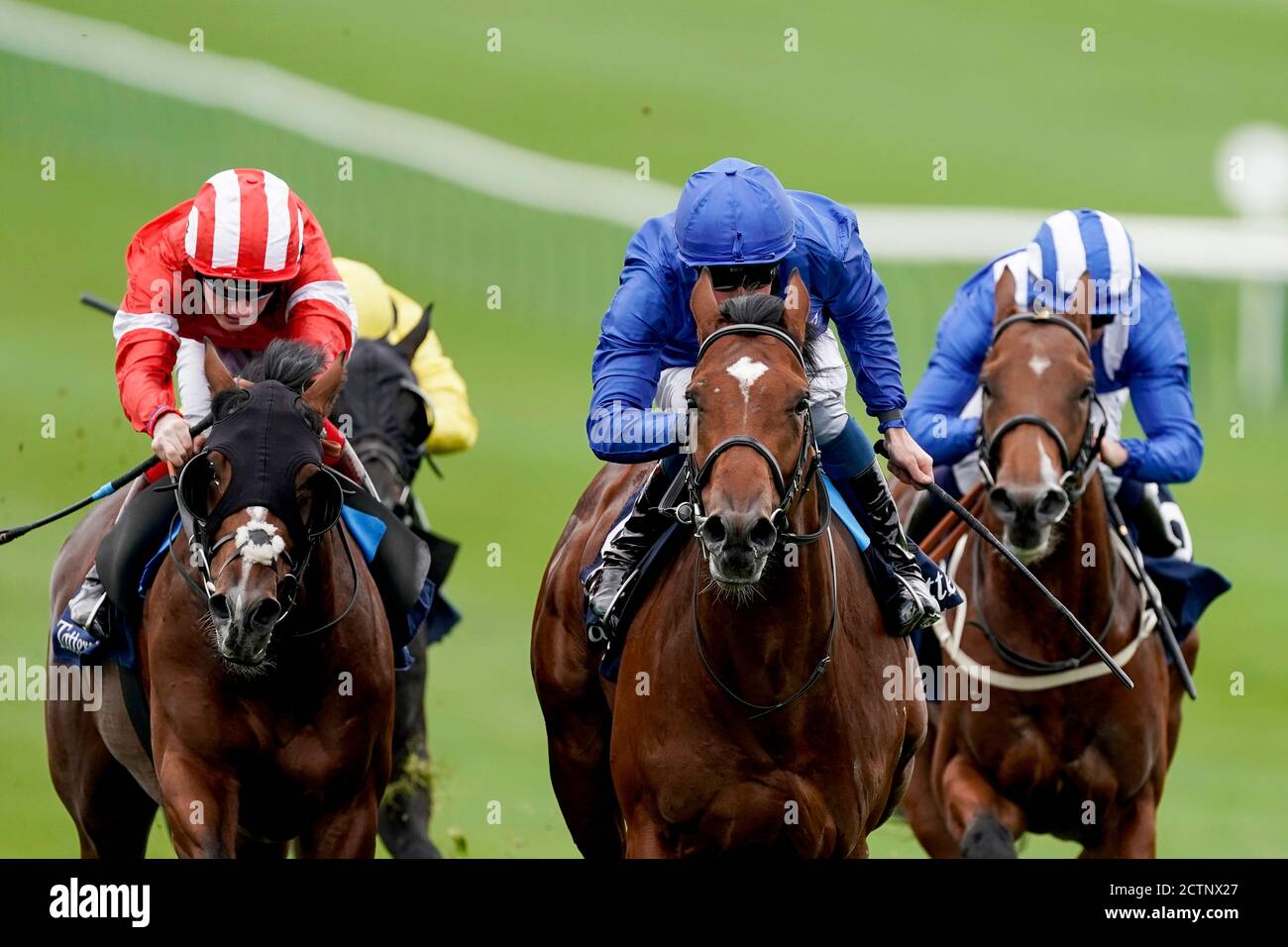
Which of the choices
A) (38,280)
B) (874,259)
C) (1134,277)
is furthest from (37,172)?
(1134,277)

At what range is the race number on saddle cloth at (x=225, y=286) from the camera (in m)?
5.61

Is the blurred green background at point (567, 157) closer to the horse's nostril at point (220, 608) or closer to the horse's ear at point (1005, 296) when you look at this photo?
the horse's ear at point (1005, 296)

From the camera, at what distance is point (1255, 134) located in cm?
1608

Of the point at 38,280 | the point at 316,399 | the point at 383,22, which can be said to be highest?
the point at 383,22

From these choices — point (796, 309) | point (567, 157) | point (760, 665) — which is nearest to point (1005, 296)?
point (796, 309)

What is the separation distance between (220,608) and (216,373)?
634mm

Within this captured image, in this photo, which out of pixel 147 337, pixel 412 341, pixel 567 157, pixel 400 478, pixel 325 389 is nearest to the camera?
pixel 325 389

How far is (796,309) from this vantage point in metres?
4.82

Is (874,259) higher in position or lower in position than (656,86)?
lower

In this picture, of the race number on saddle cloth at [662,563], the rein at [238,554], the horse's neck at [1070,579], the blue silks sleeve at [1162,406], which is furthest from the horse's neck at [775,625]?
the blue silks sleeve at [1162,406]

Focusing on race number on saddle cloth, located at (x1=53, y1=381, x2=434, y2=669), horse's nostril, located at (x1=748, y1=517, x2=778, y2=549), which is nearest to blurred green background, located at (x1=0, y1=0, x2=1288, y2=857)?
race number on saddle cloth, located at (x1=53, y1=381, x2=434, y2=669)

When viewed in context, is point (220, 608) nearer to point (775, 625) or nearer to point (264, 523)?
point (264, 523)
